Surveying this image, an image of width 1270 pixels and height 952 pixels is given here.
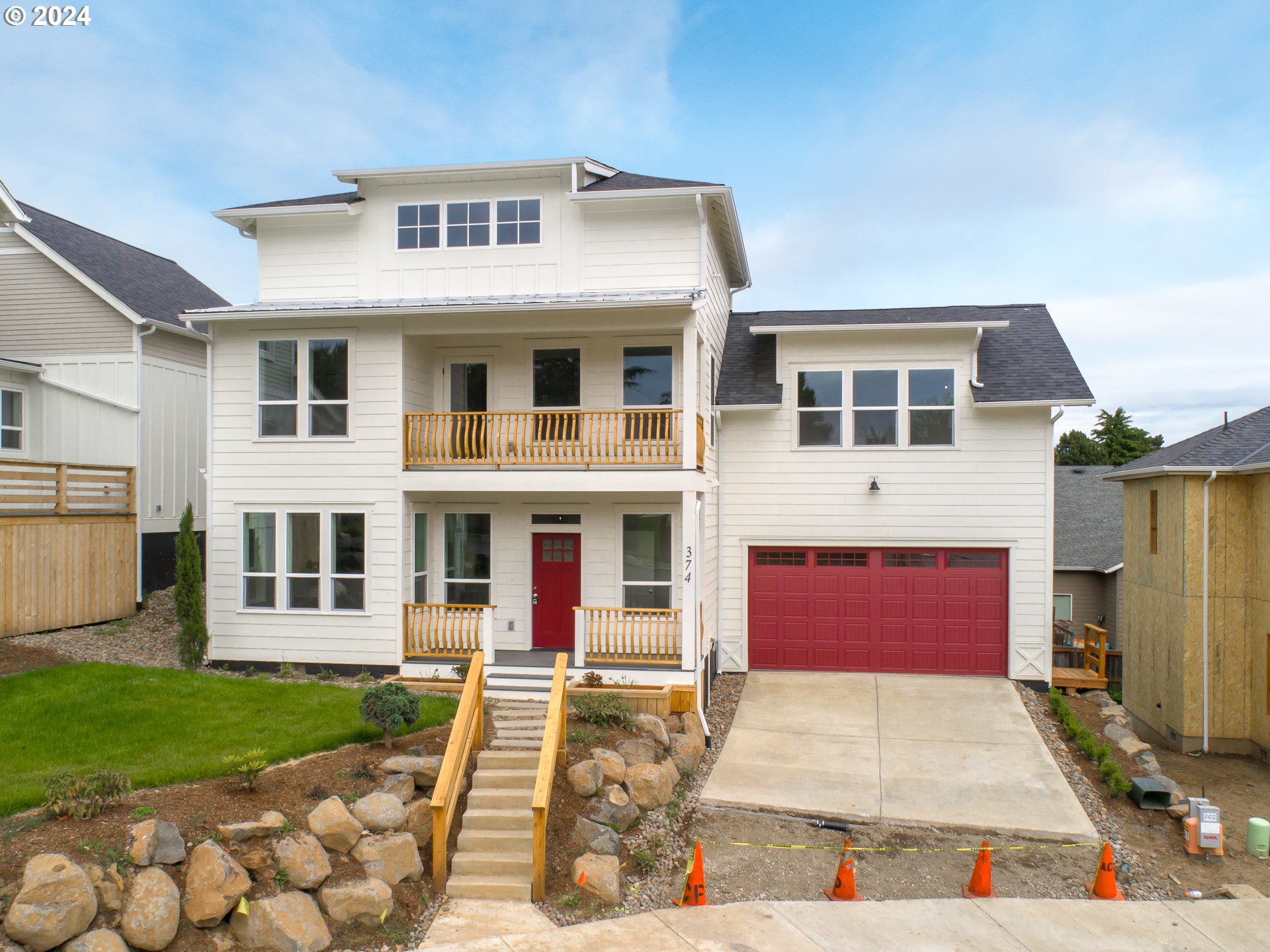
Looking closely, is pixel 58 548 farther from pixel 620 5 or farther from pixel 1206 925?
pixel 1206 925

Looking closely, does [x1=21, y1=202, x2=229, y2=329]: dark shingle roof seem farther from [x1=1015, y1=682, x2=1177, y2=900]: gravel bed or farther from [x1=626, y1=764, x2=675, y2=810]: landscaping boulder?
[x1=1015, y1=682, x2=1177, y2=900]: gravel bed

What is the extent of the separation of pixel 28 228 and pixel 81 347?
113 inches

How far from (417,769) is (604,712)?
2864mm

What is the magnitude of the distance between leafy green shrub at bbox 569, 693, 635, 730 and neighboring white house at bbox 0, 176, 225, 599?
10.9m

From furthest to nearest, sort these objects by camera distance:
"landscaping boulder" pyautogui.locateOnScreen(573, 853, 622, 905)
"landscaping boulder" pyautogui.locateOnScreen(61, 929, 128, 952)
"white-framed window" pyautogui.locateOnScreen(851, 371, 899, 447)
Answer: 1. "white-framed window" pyautogui.locateOnScreen(851, 371, 899, 447)
2. "landscaping boulder" pyautogui.locateOnScreen(573, 853, 622, 905)
3. "landscaping boulder" pyautogui.locateOnScreen(61, 929, 128, 952)

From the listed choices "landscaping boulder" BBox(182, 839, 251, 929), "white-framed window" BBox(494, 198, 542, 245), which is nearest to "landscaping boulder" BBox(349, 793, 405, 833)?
"landscaping boulder" BBox(182, 839, 251, 929)

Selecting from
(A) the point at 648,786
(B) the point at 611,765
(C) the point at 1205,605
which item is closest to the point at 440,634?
(B) the point at 611,765

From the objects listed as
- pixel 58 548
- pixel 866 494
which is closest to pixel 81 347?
pixel 58 548

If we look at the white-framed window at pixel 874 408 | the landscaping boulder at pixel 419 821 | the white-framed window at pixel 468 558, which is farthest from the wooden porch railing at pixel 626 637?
the white-framed window at pixel 874 408

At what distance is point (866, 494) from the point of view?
49.4ft

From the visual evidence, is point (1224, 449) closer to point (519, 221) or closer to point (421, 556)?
point (519, 221)

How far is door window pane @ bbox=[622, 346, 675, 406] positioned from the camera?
537 inches

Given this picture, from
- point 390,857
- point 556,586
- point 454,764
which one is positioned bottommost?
point 390,857

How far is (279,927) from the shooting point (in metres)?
6.12
